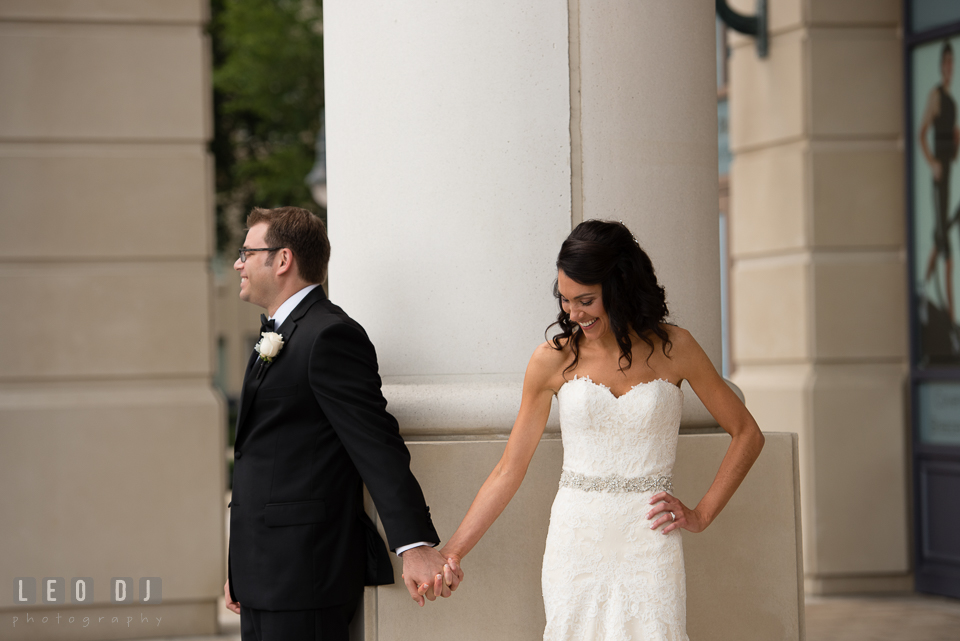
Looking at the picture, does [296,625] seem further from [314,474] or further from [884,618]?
[884,618]

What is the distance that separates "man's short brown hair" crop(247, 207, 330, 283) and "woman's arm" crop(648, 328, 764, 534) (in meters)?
1.26

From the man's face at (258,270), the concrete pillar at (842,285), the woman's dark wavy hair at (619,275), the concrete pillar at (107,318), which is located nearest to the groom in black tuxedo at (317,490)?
the man's face at (258,270)

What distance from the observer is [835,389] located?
7516mm

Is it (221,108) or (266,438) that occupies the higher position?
(221,108)

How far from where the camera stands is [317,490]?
3.34 meters

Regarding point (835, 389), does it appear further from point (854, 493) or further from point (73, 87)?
point (73, 87)

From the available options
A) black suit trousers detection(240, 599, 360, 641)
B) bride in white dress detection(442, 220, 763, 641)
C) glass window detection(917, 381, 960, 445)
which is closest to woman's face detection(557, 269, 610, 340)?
bride in white dress detection(442, 220, 763, 641)

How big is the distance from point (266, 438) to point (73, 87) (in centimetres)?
456

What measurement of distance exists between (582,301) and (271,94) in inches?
673

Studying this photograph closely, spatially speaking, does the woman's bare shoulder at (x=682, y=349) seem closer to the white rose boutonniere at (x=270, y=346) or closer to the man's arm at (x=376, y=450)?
the man's arm at (x=376, y=450)

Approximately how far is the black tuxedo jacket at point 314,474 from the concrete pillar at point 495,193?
1.38ft

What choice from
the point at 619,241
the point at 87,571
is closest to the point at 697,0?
the point at 619,241

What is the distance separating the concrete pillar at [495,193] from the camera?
3.80 metres

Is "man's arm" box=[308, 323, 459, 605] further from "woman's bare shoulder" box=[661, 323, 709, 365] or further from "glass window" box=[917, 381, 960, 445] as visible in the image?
"glass window" box=[917, 381, 960, 445]
